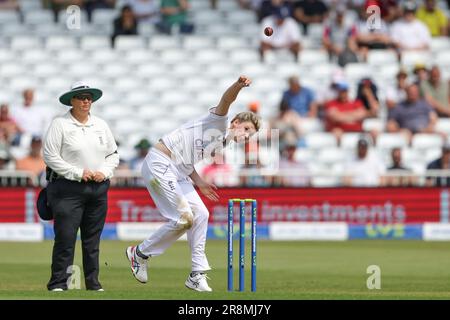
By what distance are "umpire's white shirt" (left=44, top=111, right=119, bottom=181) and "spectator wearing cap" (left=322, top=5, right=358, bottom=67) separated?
12.7 meters

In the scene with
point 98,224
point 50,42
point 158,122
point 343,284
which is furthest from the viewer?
point 50,42

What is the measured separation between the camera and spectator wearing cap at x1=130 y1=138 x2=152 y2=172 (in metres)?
20.0

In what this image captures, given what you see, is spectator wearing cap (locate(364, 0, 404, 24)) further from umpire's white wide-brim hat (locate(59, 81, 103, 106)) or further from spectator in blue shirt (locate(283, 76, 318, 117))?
umpire's white wide-brim hat (locate(59, 81, 103, 106))

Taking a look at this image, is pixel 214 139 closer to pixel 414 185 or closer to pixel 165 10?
pixel 414 185

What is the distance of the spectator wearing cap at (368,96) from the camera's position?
2223 cm

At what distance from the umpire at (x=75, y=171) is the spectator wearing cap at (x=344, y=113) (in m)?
10.7

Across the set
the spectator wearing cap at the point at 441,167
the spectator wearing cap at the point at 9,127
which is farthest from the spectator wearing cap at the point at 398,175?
the spectator wearing cap at the point at 9,127

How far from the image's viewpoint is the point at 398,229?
20.0m

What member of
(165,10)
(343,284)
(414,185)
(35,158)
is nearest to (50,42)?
(165,10)

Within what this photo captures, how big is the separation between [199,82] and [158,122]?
53.2 inches

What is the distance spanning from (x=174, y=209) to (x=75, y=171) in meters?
0.97

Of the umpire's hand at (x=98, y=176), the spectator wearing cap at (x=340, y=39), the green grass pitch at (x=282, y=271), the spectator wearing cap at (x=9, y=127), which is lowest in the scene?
the green grass pitch at (x=282, y=271)

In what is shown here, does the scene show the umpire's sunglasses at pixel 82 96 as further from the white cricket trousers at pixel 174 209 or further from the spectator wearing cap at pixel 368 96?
the spectator wearing cap at pixel 368 96

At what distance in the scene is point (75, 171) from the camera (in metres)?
11.4
